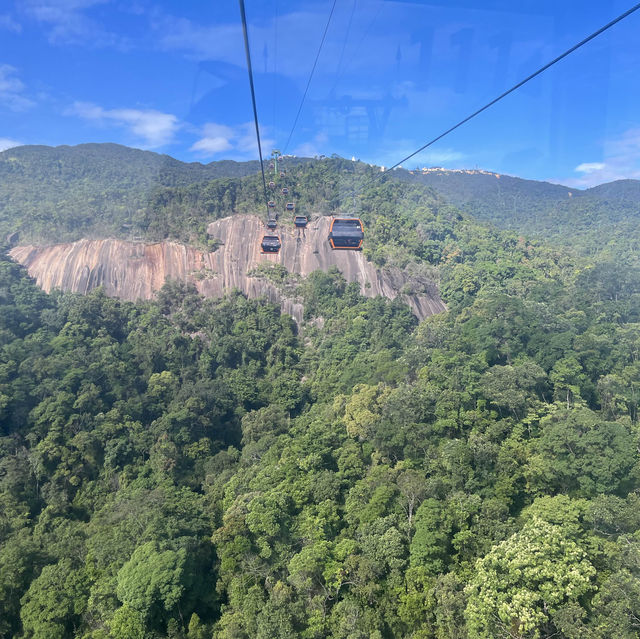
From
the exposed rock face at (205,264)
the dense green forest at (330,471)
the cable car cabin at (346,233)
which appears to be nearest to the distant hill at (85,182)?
the exposed rock face at (205,264)

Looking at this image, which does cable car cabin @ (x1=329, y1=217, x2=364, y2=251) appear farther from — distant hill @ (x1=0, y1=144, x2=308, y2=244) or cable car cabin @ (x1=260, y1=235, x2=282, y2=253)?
distant hill @ (x1=0, y1=144, x2=308, y2=244)

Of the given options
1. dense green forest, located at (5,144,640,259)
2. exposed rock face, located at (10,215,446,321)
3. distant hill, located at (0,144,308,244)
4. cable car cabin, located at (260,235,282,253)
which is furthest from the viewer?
distant hill, located at (0,144,308,244)

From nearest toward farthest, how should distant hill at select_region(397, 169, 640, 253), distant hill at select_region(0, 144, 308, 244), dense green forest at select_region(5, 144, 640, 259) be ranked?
dense green forest at select_region(5, 144, 640, 259) → distant hill at select_region(0, 144, 308, 244) → distant hill at select_region(397, 169, 640, 253)

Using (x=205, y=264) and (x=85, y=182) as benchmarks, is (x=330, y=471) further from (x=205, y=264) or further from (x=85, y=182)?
(x=85, y=182)

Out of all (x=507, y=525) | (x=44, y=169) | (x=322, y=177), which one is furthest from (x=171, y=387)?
(x=44, y=169)

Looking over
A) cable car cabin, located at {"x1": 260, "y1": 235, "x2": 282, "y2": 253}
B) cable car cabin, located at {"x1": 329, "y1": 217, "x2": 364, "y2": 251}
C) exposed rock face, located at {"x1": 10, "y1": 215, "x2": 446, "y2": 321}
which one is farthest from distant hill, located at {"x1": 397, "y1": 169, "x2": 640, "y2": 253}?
cable car cabin, located at {"x1": 260, "y1": 235, "x2": 282, "y2": 253}

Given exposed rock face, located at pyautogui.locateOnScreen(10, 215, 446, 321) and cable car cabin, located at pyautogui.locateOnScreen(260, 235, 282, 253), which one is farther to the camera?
exposed rock face, located at pyautogui.locateOnScreen(10, 215, 446, 321)

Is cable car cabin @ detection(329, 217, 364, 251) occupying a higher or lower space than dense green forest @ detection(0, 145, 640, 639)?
higher
